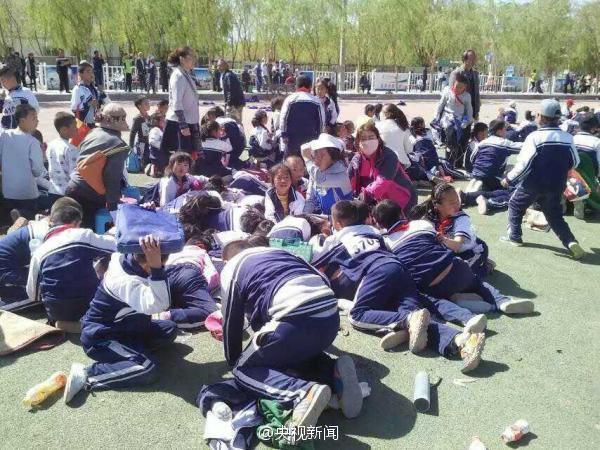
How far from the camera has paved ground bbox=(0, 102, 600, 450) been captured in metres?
2.90

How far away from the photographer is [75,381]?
10.6 feet

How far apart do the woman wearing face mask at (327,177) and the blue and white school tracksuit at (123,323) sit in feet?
8.76

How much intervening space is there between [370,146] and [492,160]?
287cm

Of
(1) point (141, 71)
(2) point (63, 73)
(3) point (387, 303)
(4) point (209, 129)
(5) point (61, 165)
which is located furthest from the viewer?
(1) point (141, 71)

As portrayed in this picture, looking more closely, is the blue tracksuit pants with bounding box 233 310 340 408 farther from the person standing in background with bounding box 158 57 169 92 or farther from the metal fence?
the metal fence

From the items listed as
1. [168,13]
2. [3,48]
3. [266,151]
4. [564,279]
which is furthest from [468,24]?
[564,279]

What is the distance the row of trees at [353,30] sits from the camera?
36250 millimetres

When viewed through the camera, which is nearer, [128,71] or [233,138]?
[233,138]

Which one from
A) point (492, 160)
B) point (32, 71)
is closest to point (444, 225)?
point (492, 160)

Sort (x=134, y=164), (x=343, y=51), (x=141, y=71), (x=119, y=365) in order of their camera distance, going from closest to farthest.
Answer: (x=119, y=365), (x=134, y=164), (x=141, y=71), (x=343, y=51)

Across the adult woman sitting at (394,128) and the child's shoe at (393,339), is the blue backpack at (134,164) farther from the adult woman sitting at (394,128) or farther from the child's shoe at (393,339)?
the child's shoe at (393,339)

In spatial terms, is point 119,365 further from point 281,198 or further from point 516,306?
point 516,306

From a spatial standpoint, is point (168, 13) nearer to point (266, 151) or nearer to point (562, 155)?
point (266, 151)

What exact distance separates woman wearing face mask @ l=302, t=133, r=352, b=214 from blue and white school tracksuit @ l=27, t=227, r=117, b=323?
2462 millimetres
